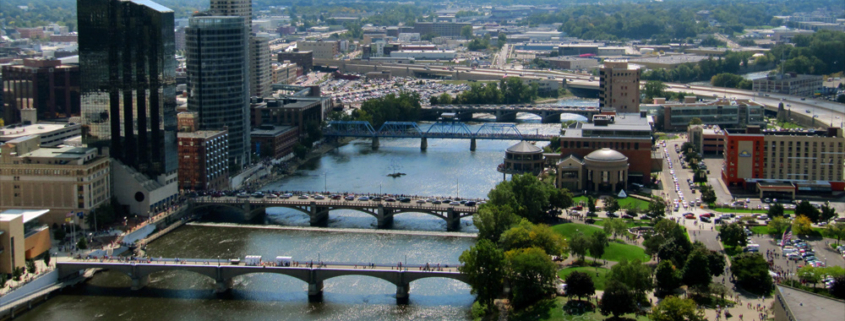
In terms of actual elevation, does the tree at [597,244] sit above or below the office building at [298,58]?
below

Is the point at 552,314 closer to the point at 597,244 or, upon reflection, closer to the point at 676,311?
the point at 676,311

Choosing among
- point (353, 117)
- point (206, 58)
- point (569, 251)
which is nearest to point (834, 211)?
point (569, 251)

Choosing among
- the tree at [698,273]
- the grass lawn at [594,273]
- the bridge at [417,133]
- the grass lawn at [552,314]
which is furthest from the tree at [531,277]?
the bridge at [417,133]

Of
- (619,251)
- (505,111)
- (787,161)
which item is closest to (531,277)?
(619,251)

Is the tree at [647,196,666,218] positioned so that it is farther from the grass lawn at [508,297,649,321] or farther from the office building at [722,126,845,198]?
the grass lawn at [508,297,649,321]

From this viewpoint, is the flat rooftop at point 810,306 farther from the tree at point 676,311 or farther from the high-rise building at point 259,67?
the high-rise building at point 259,67

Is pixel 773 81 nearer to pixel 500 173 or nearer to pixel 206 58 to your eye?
pixel 500 173

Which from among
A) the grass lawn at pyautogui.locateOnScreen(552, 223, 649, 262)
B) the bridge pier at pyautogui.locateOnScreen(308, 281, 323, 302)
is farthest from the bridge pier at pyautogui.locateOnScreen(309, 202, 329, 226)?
the grass lawn at pyautogui.locateOnScreen(552, 223, 649, 262)
